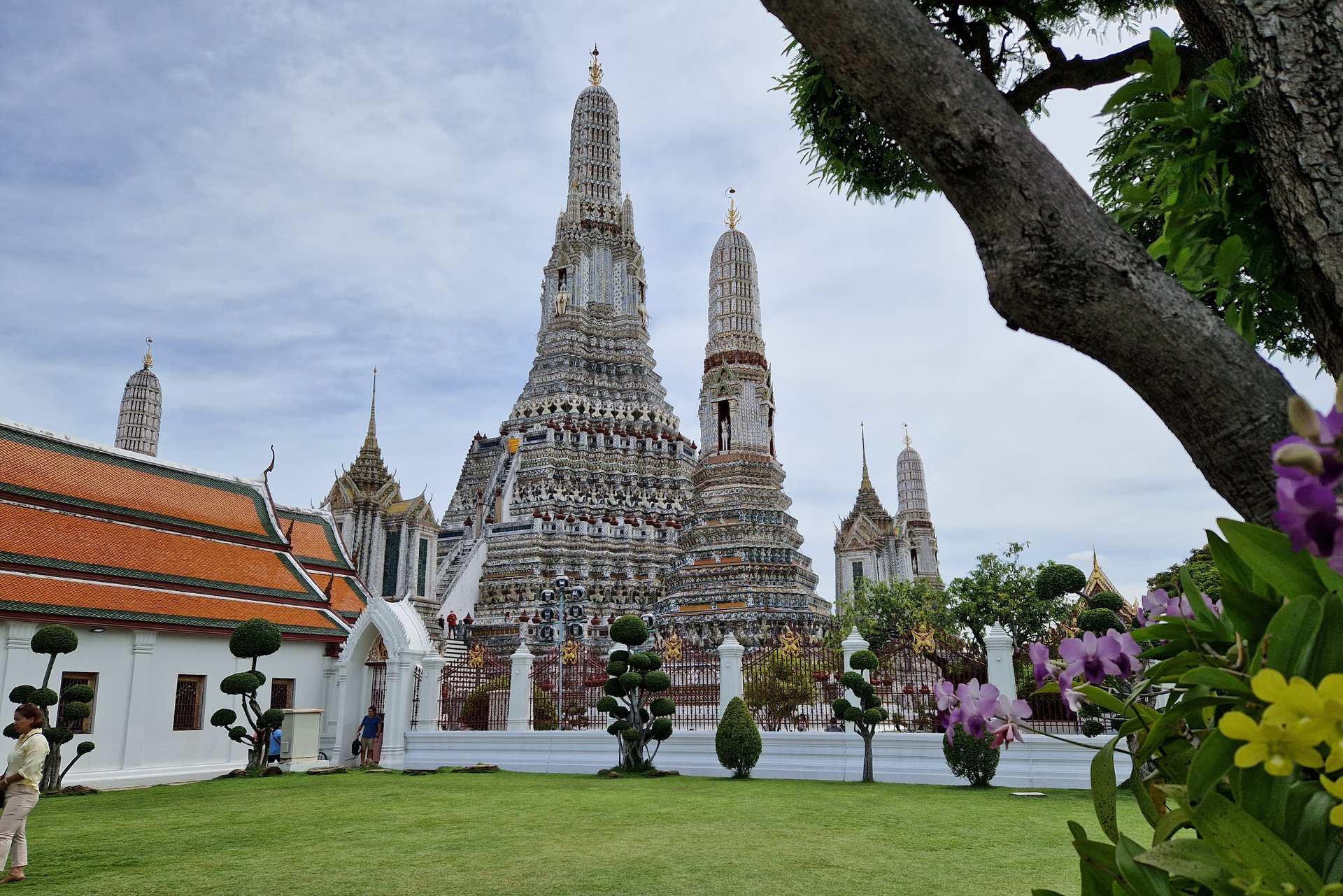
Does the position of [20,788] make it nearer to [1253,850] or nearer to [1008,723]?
[1008,723]

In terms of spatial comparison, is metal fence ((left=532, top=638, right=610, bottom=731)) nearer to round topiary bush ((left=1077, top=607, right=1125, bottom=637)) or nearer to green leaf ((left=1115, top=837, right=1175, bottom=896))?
round topiary bush ((left=1077, top=607, right=1125, bottom=637))

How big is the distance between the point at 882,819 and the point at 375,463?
33613 mm

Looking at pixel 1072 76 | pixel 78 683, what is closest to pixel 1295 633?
pixel 1072 76

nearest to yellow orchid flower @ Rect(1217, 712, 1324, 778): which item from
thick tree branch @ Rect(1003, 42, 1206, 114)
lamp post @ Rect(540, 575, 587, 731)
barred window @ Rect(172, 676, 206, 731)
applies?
thick tree branch @ Rect(1003, 42, 1206, 114)

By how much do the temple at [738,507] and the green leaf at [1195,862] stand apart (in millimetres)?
23158

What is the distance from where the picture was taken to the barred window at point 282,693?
597 inches

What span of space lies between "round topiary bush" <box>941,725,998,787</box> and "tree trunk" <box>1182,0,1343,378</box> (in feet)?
33.4

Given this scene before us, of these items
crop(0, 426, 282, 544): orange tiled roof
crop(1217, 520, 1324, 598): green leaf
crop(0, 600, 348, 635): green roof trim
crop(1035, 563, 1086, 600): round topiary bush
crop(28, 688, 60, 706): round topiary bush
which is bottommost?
crop(28, 688, 60, 706): round topiary bush

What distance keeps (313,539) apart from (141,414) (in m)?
27.8

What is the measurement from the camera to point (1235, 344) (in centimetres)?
205

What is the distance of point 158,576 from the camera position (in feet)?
47.3

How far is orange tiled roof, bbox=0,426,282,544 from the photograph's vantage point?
48.1ft

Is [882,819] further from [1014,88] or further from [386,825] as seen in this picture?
[1014,88]

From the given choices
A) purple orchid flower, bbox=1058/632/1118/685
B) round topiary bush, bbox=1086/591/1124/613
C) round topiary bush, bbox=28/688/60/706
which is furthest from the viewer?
round topiary bush, bbox=1086/591/1124/613
